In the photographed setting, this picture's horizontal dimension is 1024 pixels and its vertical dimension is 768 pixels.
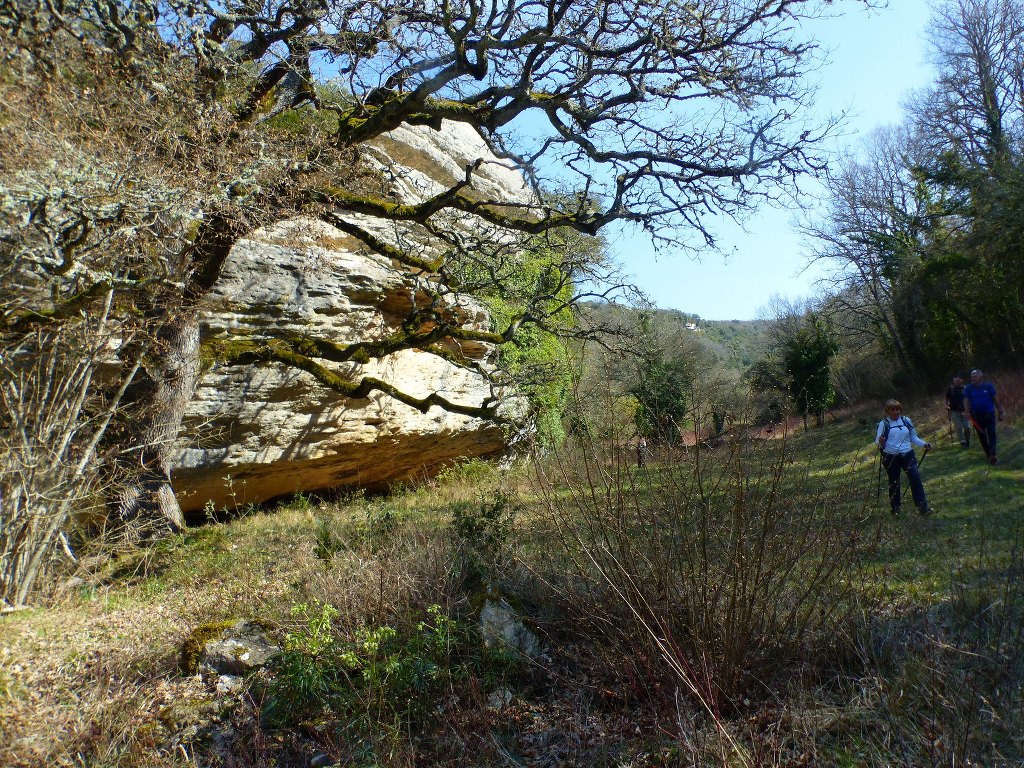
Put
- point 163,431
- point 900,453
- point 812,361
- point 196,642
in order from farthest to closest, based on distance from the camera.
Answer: point 812,361, point 163,431, point 900,453, point 196,642

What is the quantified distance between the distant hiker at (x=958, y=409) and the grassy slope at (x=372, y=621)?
12.8ft

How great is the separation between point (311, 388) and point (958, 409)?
38.6ft

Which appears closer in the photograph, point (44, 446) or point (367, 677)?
point (367, 677)

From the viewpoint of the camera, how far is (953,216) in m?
26.9

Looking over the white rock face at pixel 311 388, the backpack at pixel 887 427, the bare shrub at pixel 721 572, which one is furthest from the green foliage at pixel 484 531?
the backpack at pixel 887 427

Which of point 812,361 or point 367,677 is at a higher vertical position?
point 812,361

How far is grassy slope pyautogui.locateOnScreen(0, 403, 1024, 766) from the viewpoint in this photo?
3.13 m

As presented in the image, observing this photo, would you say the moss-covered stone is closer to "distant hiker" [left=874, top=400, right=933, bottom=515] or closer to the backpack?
"distant hiker" [left=874, top=400, right=933, bottom=515]

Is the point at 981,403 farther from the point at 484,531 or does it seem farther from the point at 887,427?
the point at 484,531

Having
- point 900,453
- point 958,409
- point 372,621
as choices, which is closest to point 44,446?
point 372,621

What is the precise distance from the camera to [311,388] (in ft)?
33.1

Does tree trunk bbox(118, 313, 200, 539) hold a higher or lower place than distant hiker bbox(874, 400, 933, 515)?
higher

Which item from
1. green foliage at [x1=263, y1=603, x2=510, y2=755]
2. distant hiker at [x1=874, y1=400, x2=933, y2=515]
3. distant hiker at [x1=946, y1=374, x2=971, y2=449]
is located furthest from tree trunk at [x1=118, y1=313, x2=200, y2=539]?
distant hiker at [x1=946, y1=374, x2=971, y2=449]

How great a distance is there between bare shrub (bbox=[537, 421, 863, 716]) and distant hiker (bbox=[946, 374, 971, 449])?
9.64m
